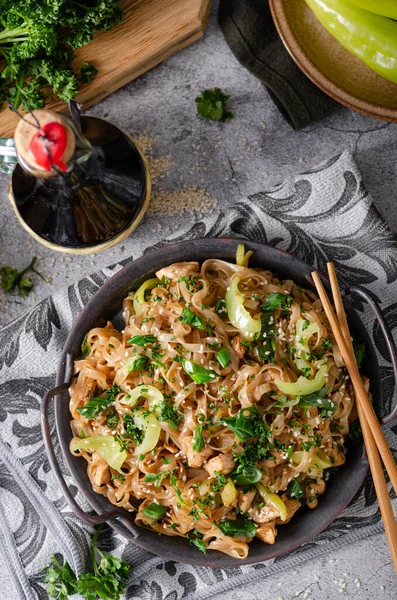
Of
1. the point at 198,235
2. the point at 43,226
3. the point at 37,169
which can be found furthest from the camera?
the point at 198,235

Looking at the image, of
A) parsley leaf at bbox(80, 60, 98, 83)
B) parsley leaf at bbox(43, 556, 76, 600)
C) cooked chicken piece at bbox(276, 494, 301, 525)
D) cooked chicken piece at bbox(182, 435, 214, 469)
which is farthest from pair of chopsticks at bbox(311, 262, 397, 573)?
parsley leaf at bbox(80, 60, 98, 83)

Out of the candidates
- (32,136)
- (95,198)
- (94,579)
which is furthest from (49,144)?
(94,579)

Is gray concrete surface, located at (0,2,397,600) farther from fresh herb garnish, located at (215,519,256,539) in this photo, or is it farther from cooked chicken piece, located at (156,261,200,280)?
fresh herb garnish, located at (215,519,256,539)

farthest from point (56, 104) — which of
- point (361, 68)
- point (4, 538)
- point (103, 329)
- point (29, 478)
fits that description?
point (4, 538)

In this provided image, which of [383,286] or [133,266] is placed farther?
[383,286]

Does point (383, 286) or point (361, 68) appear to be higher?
point (361, 68)

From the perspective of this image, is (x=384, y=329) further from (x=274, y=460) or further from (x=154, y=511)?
(x=154, y=511)

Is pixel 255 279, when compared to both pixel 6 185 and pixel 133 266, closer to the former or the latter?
pixel 133 266

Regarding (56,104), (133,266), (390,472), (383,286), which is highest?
(56,104)

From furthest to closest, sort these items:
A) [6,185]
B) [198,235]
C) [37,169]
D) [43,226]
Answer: [6,185]
[198,235]
[43,226]
[37,169]
